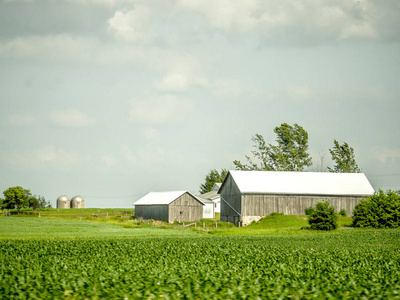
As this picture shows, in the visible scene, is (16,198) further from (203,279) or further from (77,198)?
(203,279)

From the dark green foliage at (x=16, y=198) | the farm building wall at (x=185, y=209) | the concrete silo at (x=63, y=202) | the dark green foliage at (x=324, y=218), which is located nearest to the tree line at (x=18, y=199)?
the dark green foliage at (x=16, y=198)

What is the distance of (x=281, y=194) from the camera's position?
6456 cm

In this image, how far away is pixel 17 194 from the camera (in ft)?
322

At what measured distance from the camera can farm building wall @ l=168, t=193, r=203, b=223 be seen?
231 ft

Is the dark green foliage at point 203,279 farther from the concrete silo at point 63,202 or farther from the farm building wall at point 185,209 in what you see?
the concrete silo at point 63,202

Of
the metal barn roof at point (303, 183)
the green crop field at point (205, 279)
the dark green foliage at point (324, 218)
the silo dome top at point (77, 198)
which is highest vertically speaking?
the metal barn roof at point (303, 183)

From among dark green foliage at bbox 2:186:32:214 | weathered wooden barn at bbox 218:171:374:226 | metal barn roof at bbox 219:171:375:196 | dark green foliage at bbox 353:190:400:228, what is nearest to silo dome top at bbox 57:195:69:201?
dark green foliage at bbox 2:186:32:214

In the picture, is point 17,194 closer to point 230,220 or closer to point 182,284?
point 230,220

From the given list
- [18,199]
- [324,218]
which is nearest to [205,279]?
[324,218]

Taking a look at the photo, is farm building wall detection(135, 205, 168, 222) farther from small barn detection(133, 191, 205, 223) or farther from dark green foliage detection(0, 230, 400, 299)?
dark green foliage detection(0, 230, 400, 299)

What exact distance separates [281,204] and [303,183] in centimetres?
542

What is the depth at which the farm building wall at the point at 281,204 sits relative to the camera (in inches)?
2507

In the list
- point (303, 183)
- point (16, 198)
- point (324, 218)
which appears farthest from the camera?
point (16, 198)

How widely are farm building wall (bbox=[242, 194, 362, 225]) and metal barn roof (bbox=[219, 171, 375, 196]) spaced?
0.62m
